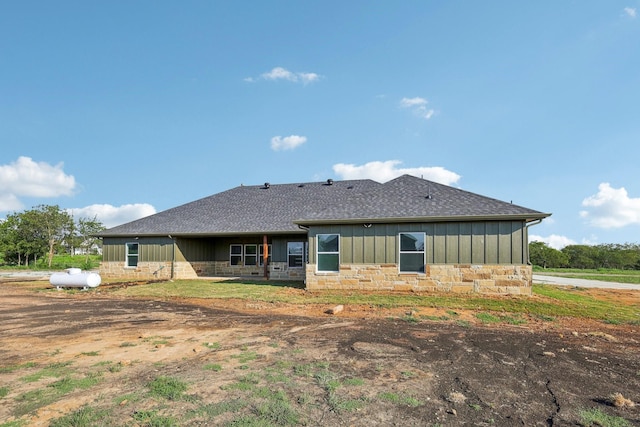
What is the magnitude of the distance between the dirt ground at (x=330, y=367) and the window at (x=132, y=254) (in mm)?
12750

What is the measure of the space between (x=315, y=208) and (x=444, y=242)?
9.02 metres

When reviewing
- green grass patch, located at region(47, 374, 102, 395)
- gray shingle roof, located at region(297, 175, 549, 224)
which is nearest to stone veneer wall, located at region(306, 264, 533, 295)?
gray shingle roof, located at region(297, 175, 549, 224)

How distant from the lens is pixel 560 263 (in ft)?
147

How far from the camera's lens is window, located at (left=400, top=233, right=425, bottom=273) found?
1470 cm

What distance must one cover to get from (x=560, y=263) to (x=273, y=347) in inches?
1898

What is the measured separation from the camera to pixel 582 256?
149ft

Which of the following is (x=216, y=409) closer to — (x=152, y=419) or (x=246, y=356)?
(x=152, y=419)

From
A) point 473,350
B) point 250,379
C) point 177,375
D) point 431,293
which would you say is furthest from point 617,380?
point 431,293

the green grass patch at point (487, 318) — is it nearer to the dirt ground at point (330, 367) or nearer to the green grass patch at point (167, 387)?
the dirt ground at point (330, 367)

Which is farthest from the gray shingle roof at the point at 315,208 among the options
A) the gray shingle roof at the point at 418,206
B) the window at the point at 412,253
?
the window at the point at 412,253

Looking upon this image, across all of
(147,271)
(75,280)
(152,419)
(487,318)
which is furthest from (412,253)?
(147,271)

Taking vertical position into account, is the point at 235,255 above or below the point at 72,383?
above

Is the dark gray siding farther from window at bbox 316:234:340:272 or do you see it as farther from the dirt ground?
the dirt ground

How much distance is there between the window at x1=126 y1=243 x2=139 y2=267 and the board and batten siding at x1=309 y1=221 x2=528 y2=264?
12.6 metres
